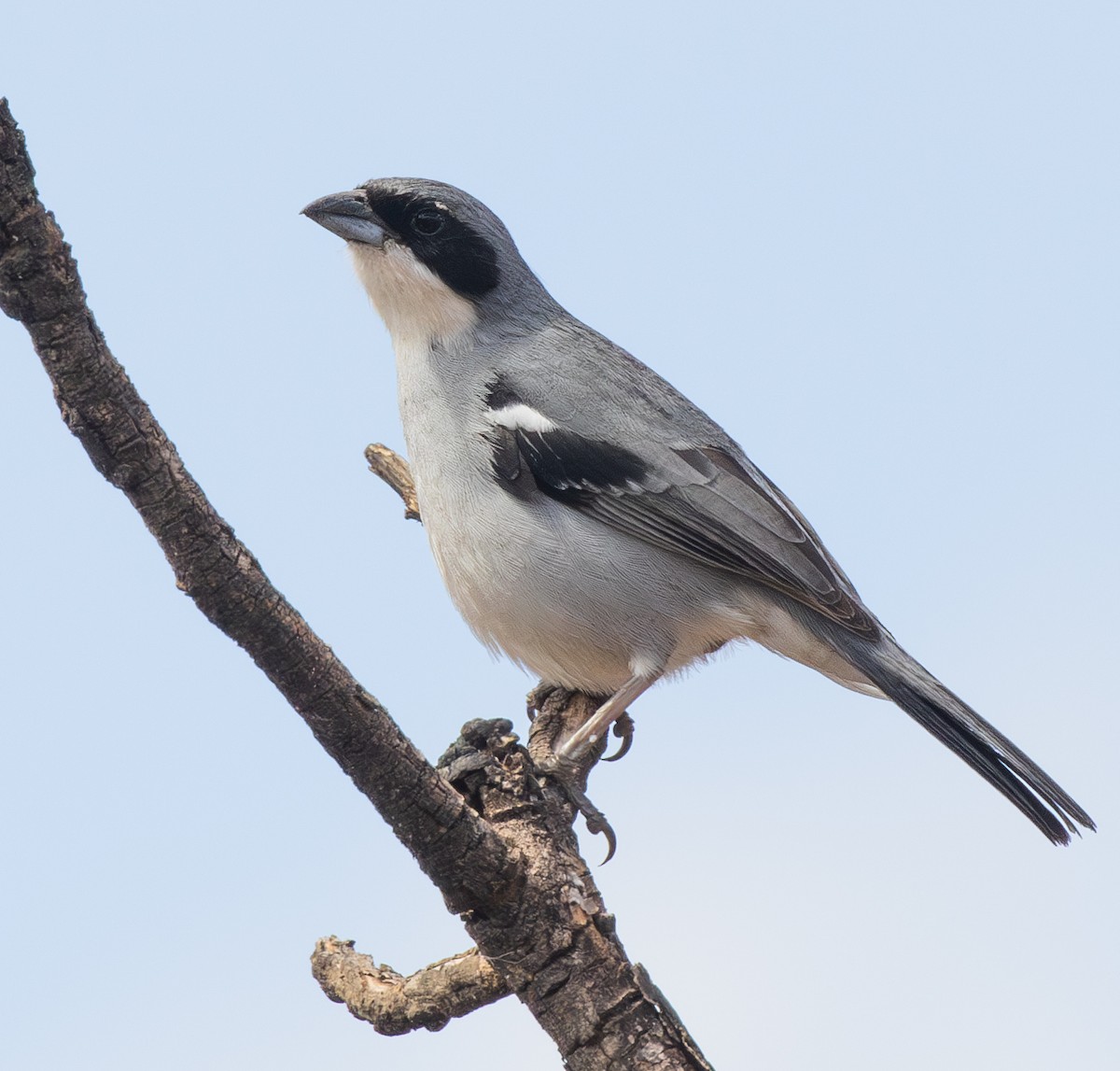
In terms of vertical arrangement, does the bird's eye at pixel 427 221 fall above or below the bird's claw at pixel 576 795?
above

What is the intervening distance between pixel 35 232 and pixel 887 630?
5.12m

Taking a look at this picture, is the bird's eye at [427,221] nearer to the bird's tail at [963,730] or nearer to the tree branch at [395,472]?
the tree branch at [395,472]

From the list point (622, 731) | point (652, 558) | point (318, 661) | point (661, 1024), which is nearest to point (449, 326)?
point (652, 558)

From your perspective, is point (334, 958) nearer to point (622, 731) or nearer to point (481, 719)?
point (481, 719)

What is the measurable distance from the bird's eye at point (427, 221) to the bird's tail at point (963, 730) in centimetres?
308

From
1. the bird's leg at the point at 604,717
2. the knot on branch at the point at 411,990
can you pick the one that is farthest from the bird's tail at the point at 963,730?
the knot on branch at the point at 411,990

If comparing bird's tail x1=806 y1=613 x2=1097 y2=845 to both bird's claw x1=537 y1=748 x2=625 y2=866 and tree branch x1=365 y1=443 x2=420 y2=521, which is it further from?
tree branch x1=365 y1=443 x2=420 y2=521

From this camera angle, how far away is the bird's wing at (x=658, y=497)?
710 cm

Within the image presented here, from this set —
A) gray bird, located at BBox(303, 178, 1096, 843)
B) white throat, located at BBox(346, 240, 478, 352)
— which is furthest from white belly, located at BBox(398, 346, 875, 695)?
white throat, located at BBox(346, 240, 478, 352)

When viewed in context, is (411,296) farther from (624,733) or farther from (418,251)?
(624,733)

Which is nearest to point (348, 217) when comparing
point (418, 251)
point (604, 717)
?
point (418, 251)

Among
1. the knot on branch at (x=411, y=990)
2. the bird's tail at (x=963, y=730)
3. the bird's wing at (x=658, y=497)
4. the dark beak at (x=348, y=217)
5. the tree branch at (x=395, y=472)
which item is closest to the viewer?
the knot on branch at (x=411, y=990)

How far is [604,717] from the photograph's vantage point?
272 inches

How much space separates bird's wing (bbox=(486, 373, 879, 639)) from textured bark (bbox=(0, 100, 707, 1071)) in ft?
5.08
